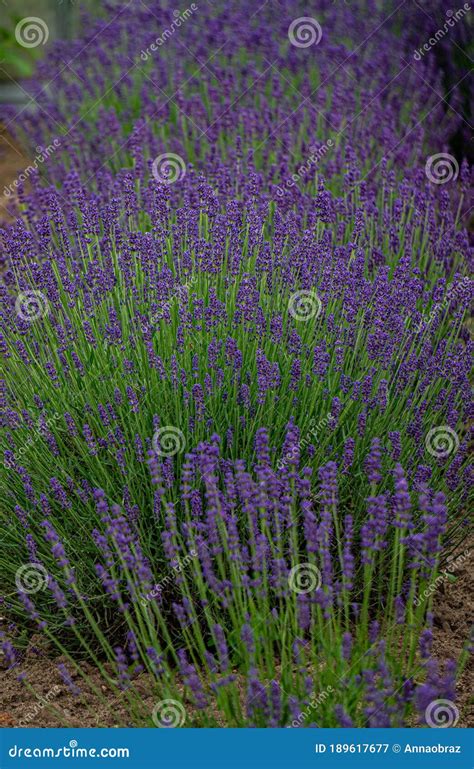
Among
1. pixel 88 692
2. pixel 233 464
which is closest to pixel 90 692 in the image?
pixel 88 692

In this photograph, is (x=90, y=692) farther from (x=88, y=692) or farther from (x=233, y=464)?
(x=233, y=464)

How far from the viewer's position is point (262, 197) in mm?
4402

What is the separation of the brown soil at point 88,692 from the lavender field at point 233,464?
1 centimetres

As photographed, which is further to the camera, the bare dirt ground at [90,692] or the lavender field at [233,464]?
the bare dirt ground at [90,692]

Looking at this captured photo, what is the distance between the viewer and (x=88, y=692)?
2928mm

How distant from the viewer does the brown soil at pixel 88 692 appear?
2.73 meters

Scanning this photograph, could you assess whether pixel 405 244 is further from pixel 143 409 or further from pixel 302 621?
pixel 302 621

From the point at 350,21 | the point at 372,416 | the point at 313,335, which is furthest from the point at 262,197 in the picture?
the point at 350,21

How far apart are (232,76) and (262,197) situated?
2.09 m

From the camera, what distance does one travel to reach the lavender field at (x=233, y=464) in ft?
7.60

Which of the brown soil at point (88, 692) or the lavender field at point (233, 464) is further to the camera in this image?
the brown soil at point (88, 692)

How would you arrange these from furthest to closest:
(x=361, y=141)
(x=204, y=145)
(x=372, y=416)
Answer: (x=204, y=145)
(x=361, y=141)
(x=372, y=416)

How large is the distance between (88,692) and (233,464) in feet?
2.79

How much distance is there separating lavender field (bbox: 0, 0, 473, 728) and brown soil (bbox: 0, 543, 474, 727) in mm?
13
